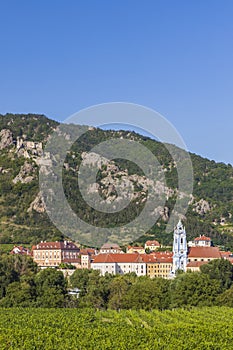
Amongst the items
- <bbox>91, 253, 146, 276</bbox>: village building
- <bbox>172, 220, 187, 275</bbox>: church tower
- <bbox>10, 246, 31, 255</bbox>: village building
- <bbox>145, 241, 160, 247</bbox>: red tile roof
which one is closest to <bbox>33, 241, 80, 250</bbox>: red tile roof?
<bbox>10, 246, 31, 255</bbox>: village building

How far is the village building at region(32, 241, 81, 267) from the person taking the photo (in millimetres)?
130375

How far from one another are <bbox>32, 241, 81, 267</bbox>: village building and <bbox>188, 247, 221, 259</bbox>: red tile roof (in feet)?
64.1

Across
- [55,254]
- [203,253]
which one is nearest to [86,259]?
[55,254]

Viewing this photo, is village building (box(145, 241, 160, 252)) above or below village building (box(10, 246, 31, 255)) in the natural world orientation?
above

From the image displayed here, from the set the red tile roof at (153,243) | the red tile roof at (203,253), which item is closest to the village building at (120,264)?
the red tile roof at (203,253)

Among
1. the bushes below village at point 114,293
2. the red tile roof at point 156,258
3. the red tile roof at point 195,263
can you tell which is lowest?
the bushes below village at point 114,293

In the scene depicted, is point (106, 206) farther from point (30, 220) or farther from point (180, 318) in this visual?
point (180, 318)

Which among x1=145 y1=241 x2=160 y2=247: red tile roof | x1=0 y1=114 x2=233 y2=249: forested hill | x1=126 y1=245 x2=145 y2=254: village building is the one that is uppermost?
x1=0 y1=114 x2=233 y2=249: forested hill

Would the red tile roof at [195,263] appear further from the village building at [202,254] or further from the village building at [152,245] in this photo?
the village building at [152,245]

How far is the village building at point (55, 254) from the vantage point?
130 metres

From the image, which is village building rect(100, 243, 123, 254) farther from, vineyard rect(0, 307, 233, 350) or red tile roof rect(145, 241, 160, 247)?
vineyard rect(0, 307, 233, 350)

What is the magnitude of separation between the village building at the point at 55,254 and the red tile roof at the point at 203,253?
64.1ft

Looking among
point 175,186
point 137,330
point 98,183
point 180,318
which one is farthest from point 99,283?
point 175,186

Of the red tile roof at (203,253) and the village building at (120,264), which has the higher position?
the red tile roof at (203,253)
